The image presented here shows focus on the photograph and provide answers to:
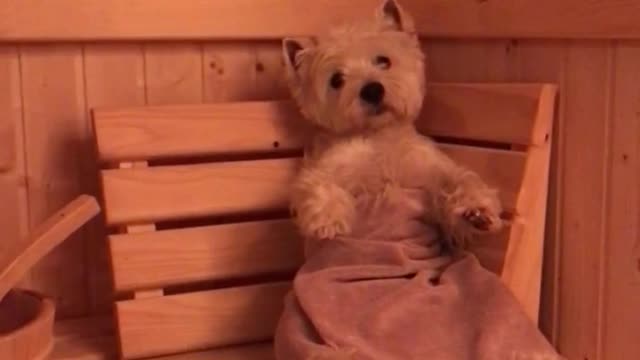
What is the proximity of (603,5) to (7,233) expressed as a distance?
37.2 inches

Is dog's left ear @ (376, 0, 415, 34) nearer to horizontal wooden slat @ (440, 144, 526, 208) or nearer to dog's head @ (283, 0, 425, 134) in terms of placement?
dog's head @ (283, 0, 425, 134)

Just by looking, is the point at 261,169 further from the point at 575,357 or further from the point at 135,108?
the point at 575,357

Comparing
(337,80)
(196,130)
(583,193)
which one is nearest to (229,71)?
(196,130)

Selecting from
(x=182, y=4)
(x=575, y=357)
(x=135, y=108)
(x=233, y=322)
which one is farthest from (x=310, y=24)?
(x=575, y=357)

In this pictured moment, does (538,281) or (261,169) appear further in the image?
(261,169)

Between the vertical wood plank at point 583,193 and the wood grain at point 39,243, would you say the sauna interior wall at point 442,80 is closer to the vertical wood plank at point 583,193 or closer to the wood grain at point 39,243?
the vertical wood plank at point 583,193

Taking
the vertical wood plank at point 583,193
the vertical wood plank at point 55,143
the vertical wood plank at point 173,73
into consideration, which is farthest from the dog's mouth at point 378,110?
the vertical wood plank at point 55,143

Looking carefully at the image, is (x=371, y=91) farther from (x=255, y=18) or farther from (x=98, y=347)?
(x=98, y=347)

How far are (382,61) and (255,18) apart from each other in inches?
10.9

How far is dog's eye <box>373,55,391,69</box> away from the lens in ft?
4.24

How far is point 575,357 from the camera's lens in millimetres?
1219

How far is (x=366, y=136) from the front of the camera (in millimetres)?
1298

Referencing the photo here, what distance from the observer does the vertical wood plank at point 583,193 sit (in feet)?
3.80

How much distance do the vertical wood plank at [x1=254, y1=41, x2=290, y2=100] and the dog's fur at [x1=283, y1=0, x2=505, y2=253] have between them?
196 millimetres
